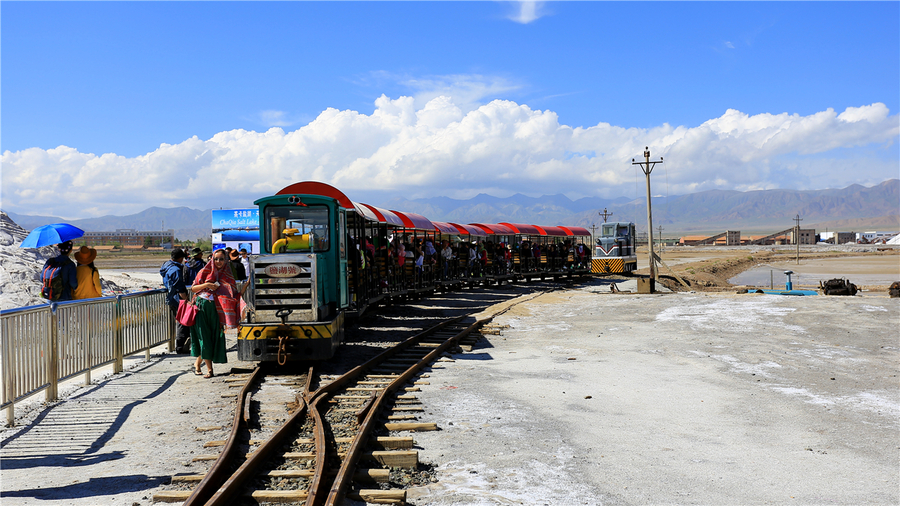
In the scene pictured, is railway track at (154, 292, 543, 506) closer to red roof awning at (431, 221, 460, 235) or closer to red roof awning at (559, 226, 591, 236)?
red roof awning at (431, 221, 460, 235)

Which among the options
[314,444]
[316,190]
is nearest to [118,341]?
[316,190]

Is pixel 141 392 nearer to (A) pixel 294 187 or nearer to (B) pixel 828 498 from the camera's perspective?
(A) pixel 294 187

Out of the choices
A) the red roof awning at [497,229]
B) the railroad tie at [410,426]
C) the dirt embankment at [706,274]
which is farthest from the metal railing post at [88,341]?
the dirt embankment at [706,274]

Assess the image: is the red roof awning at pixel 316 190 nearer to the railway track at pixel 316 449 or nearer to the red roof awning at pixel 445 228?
the railway track at pixel 316 449

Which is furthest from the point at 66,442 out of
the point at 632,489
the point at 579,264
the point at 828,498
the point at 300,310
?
the point at 579,264

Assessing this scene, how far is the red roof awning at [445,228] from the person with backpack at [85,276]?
60.7 feet

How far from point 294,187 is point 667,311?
11.1 m

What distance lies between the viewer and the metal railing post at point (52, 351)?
8.76 meters

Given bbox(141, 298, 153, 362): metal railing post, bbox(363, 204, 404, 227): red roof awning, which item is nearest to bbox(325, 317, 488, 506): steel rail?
bbox(141, 298, 153, 362): metal railing post

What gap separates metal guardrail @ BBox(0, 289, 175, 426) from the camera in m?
7.84

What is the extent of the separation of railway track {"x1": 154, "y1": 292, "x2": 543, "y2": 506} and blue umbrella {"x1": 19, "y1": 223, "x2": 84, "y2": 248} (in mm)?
3562

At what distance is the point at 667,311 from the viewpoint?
63.4 ft

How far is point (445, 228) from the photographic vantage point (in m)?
30.8

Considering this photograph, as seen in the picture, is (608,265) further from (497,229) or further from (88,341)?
(88,341)
